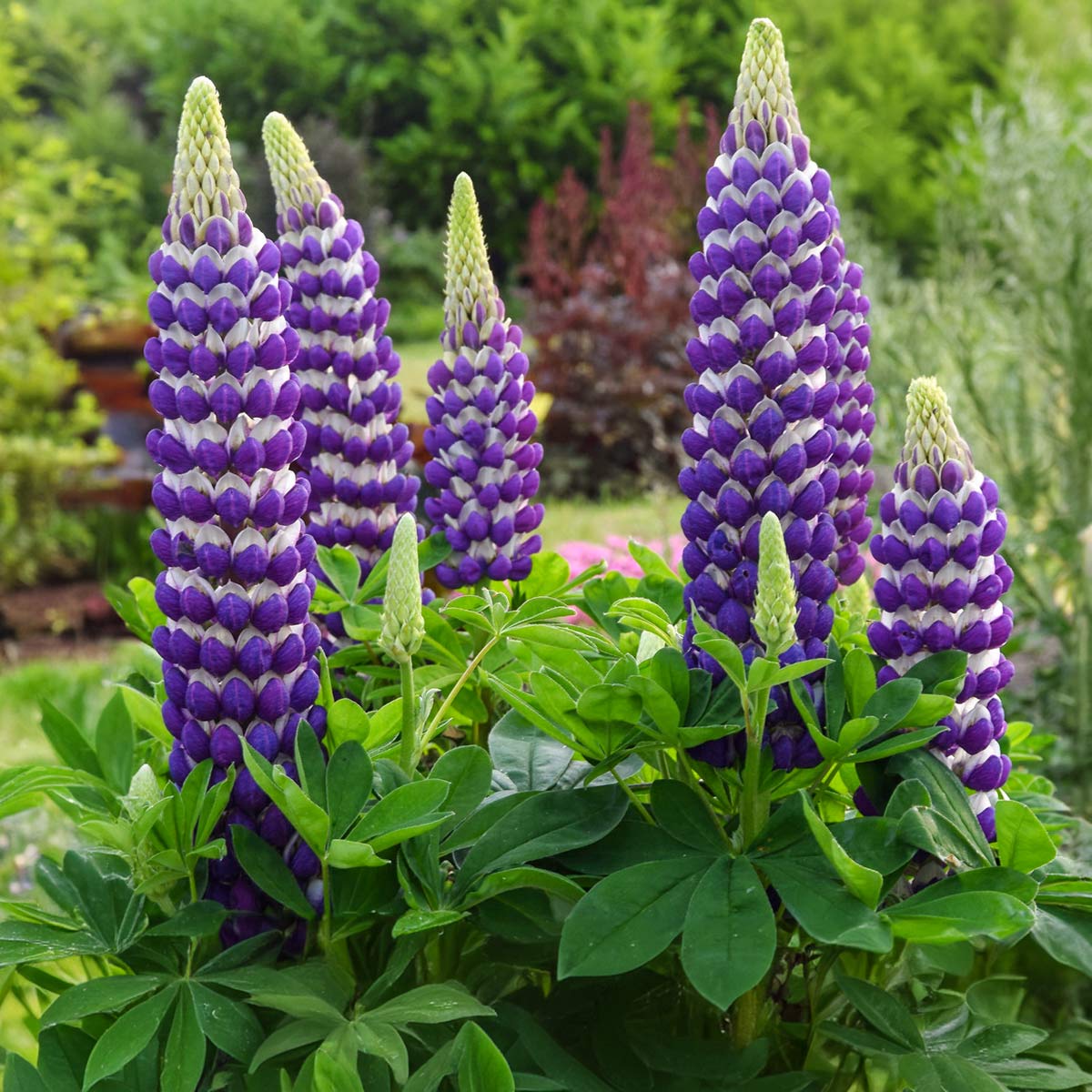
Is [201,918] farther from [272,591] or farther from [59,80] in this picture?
[59,80]

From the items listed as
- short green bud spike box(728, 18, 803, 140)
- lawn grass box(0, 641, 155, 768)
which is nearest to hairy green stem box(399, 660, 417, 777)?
short green bud spike box(728, 18, 803, 140)

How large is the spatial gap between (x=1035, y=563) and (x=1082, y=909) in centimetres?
251

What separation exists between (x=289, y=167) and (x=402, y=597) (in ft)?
2.20

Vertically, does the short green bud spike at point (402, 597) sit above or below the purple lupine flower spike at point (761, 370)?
below

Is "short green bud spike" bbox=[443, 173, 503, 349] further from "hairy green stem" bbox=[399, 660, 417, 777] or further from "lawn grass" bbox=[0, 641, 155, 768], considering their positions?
"lawn grass" bbox=[0, 641, 155, 768]

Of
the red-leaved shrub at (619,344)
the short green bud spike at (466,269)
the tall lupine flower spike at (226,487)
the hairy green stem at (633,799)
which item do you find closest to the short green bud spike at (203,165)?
the tall lupine flower spike at (226,487)

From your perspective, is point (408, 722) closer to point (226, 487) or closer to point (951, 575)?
point (226, 487)

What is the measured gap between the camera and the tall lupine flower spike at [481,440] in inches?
60.4

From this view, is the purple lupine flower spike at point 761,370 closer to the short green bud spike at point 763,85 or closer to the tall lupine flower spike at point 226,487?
the short green bud spike at point 763,85

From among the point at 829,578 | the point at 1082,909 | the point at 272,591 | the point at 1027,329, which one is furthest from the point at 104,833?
the point at 1027,329

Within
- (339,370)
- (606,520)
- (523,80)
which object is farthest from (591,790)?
(523,80)

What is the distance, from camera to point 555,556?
5.37ft

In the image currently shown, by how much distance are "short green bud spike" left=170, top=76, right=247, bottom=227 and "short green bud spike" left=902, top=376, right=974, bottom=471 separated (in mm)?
583

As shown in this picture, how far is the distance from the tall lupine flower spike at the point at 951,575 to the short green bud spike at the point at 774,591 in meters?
0.17
